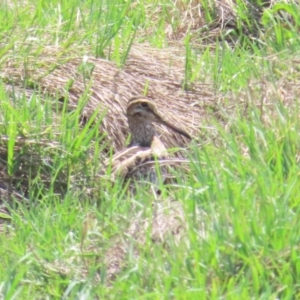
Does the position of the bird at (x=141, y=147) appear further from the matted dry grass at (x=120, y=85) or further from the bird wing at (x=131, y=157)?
the matted dry grass at (x=120, y=85)

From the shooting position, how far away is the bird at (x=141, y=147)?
664 centimetres

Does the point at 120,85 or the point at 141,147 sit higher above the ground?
the point at 120,85

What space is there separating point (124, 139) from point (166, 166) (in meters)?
0.94

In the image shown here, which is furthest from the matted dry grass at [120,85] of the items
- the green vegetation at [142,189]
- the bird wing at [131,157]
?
the bird wing at [131,157]

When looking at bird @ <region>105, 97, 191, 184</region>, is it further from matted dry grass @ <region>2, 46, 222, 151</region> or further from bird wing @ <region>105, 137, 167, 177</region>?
matted dry grass @ <region>2, 46, 222, 151</region>

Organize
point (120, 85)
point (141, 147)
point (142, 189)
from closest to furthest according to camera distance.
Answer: point (142, 189) < point (141, 147) < point (120, 85)

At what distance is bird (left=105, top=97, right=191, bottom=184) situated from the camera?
6645 millimetres

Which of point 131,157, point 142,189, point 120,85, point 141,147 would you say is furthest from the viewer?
point 120,85

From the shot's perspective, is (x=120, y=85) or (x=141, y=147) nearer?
(x=141, y=147)

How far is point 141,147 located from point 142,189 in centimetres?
125

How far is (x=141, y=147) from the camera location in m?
7.10

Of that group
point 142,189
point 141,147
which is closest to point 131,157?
point 141,147

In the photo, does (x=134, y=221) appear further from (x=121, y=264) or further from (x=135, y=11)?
(x=135, y=11)

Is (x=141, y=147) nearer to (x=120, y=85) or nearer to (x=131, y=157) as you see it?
(x=131, y=157)
